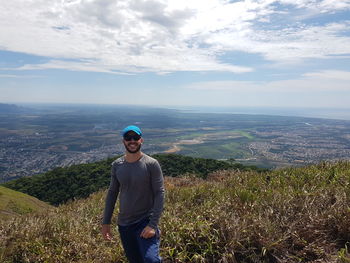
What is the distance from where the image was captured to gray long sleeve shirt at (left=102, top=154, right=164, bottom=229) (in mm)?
3094

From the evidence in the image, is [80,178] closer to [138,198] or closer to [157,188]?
[138,198]

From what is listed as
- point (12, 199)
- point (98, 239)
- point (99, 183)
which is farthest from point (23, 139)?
point (98, 239)

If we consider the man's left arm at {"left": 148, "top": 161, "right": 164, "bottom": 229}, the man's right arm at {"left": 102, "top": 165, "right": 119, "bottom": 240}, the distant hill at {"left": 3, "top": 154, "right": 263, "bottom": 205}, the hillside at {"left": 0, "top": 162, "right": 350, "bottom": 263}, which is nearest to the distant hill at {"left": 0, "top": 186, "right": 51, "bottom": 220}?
the hillside at {"left": 0, "top": 162, "right": 350, "bottom": 263}

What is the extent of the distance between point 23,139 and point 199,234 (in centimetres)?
12552

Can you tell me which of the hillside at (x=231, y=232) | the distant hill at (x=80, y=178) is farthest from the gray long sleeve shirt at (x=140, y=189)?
the distant hill at (x=80, y=178)

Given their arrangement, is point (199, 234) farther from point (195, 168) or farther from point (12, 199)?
point (195, 168)

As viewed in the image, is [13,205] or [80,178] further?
[80,178]

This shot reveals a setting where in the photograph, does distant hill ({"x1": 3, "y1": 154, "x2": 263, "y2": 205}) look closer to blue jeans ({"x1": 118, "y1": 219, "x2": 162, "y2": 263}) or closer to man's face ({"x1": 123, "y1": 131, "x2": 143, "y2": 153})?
blue jeans ({"x1": 118, "y1": 219, "x2": 162, "y2": 263})

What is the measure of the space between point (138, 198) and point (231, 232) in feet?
6.69

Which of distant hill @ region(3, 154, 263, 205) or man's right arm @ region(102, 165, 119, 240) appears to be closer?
man's right arm @ region(102, 165, 119, 240)

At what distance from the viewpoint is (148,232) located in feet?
9.75

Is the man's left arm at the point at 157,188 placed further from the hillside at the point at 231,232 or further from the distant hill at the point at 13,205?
the distant hill at the point at 13,205

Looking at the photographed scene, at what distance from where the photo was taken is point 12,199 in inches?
393

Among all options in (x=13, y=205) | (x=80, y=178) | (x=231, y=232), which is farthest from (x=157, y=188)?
(x=80, y=178)
